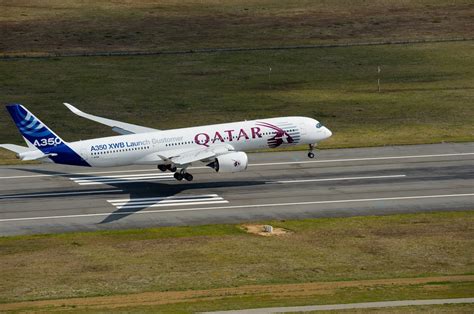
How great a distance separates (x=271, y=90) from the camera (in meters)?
136

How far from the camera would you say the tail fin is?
8675cm

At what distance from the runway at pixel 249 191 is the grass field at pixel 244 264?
3154mm

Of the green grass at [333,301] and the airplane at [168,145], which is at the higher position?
the airplane at [168,145]

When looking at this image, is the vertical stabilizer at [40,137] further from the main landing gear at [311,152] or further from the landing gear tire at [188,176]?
the main landing gear at [311,152]

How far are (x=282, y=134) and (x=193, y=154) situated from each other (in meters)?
9.14

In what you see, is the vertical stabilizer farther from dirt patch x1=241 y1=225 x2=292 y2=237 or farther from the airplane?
dirt patch x1=241 y1=225 x2=292 y2=237

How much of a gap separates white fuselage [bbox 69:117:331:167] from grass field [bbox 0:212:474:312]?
12246 millimetres

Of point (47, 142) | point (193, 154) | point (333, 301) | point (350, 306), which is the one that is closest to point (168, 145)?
point (193, 154)

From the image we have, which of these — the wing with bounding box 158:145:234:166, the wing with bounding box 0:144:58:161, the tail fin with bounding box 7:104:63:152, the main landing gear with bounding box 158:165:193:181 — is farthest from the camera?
the main landing gear with bounding box 158:165:193:181

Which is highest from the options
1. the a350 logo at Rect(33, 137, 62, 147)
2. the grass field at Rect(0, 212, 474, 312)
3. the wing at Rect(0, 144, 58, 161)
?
the a350 logo at Rect(33, 137, 62, 147)

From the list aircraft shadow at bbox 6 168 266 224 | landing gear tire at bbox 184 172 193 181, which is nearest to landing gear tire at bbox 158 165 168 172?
aircraft shadow at bbox 6 168 266 224

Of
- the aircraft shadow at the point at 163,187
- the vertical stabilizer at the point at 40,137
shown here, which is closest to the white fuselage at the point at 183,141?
the vertical stabilizer at the point at 40,137

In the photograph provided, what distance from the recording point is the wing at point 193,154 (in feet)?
293

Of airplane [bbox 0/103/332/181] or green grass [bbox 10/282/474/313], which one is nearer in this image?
green grass [bbox 10/282/474/313]
